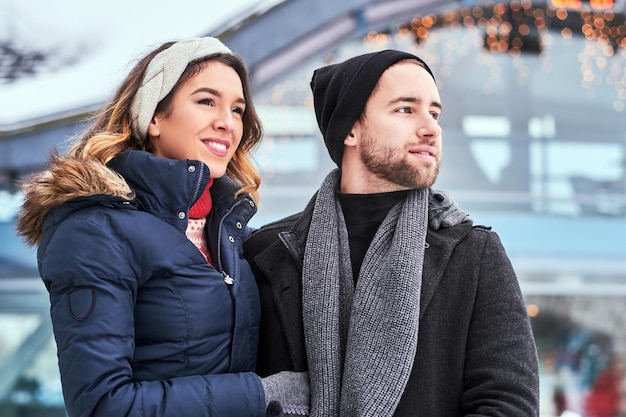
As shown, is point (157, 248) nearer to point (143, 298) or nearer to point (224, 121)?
point (143, 298)

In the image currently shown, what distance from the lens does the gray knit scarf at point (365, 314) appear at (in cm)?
184

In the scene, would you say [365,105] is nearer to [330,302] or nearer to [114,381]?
[330,302]

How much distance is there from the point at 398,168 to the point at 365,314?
1.23 ft

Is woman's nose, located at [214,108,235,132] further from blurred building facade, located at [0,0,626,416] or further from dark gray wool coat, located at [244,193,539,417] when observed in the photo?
blurred building facade, located at [0,0,626,416]

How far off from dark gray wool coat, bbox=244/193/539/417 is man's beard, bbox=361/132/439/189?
13 cm

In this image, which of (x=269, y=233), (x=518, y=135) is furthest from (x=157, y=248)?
(x=518, y=135)

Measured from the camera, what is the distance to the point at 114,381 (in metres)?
1.73

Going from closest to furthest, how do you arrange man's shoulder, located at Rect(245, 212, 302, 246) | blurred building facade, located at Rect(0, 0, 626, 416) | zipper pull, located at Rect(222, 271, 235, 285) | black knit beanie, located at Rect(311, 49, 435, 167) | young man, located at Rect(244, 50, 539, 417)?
young man, located at Rect(244, 50, 539, 417) < zipper pull, located at Rect(222, 271, 235, 285) < black knit beanie, located at Rect(311, 49, 435, 167) < man's shoulder, located at Rect(245, 212, 302, 246) < blurred building facade, located at Rect(0, 0, 626, 416)

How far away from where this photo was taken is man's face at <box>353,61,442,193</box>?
2.04 m

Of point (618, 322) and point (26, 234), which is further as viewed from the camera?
point (618, 322)

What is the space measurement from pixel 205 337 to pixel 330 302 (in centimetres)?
30

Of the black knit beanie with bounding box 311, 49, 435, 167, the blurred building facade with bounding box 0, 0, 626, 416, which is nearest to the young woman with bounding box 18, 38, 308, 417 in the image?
the black knit beanie with bounding box 311, 49, 435, 167

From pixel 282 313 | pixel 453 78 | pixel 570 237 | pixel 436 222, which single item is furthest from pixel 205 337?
pixel 453 78

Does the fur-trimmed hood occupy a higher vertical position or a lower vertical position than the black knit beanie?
lower
